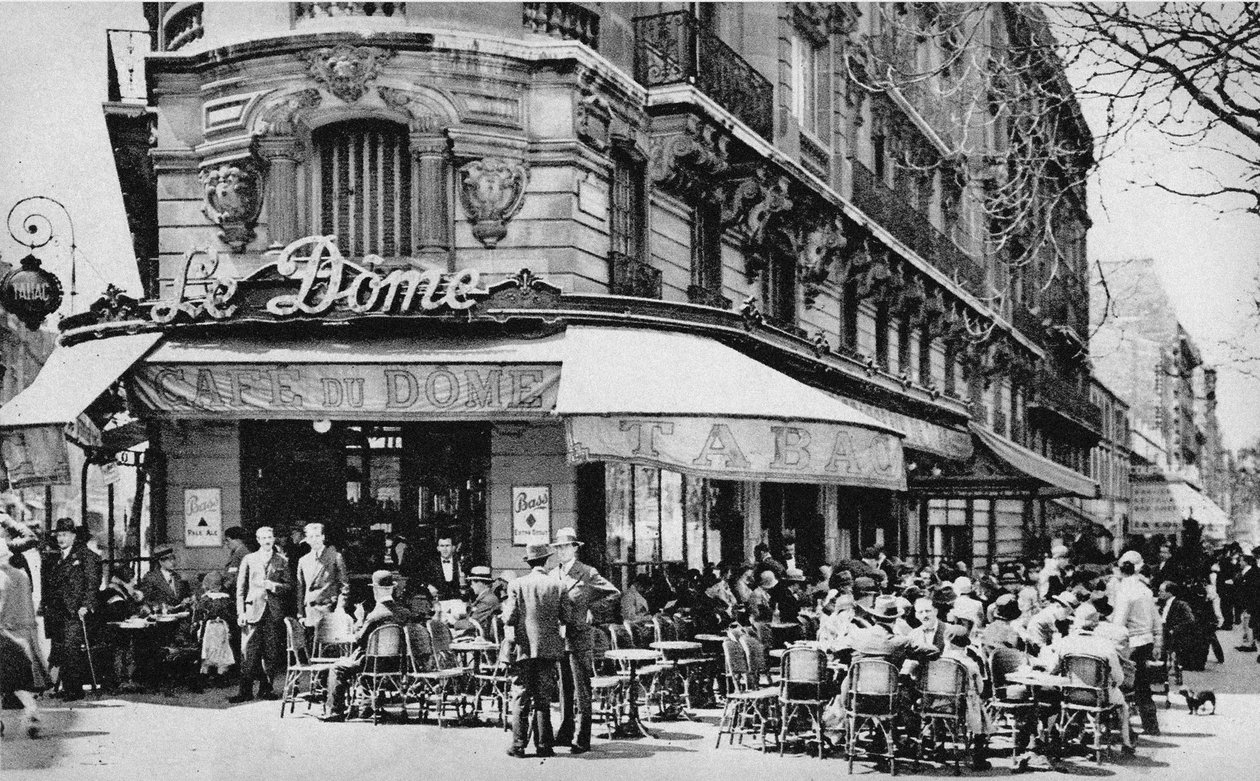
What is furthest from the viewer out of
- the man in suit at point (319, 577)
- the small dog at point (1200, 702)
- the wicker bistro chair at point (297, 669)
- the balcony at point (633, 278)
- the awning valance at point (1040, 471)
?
the awning valance at point (1040, 471)

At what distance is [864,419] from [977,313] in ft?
68.8

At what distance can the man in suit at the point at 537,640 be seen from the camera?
35.6 feet

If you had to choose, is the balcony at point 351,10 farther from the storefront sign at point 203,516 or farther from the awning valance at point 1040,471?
the awning valance at point 1040,471

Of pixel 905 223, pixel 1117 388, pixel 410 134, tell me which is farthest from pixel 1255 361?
pixel 1117 388

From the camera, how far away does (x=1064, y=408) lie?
4525 cm

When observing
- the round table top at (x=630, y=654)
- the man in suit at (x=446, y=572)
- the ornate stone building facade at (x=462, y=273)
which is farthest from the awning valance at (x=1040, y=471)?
the round table top at (x=630, y=654)

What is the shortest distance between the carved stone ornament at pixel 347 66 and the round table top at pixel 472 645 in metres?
6.46

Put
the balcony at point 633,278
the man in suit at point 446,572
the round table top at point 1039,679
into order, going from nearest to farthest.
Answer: the round table top at point 1039,679
the man in suit at point 446,572
the balcony at point 633,278

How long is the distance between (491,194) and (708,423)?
4.10 meters

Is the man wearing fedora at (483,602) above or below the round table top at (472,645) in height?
above

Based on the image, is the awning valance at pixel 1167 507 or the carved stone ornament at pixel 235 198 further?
the awning valance at pixel 1167 507

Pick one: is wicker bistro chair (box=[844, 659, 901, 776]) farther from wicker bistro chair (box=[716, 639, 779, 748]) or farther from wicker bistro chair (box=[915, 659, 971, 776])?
wicker bistro chair (box=[716, 639, 779, 748])

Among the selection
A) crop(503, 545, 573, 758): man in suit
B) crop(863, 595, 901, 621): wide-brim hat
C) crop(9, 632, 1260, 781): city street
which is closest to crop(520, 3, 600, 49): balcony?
crop(503, 545, 573, 758): man in suit

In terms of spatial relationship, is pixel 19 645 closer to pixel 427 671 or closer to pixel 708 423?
pixel 427 671
